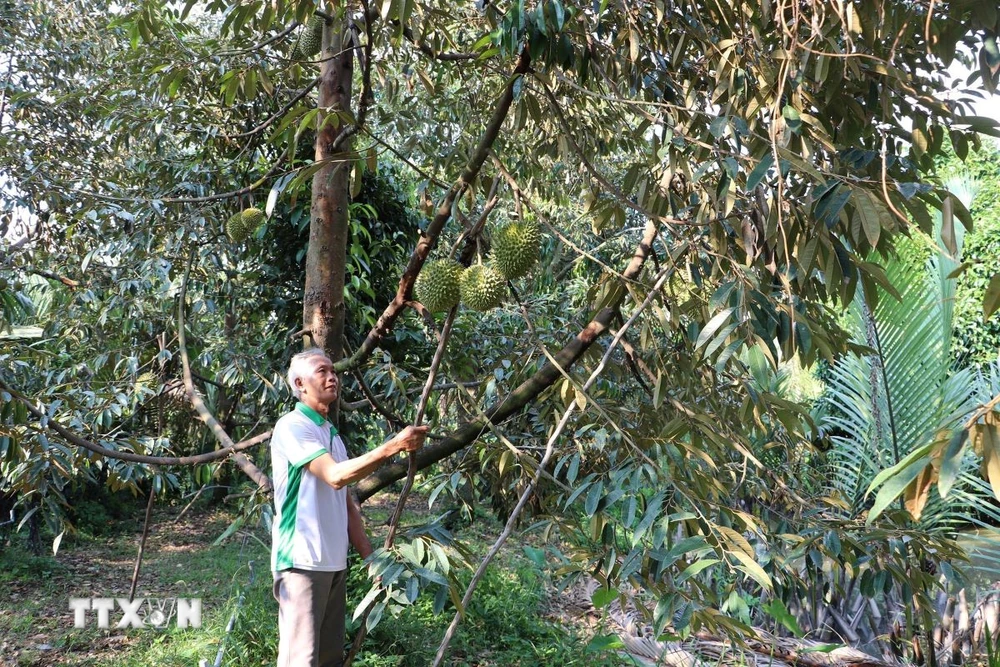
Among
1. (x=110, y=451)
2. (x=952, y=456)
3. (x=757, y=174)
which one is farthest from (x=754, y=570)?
(x=110, y=451)

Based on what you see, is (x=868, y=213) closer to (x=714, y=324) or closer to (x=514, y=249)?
(x=714, y=324)

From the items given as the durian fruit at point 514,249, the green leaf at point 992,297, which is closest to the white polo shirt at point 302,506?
the durian fruit at point 514,249

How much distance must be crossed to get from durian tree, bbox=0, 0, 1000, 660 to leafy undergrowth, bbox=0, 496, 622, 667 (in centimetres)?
82

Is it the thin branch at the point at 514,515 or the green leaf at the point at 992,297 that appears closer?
the green leaf at the point at 992,297

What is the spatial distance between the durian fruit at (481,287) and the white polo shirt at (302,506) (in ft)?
1.63

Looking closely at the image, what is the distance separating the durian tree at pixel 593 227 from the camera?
1.44 metres

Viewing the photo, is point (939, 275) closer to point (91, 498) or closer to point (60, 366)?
point (60, 366)

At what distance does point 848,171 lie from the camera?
1511mm

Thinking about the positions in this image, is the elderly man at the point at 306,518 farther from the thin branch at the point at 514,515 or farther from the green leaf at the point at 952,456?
the green leaf at the point at 952,456

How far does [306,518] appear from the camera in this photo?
1806 mm

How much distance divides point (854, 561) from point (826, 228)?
2.67ft

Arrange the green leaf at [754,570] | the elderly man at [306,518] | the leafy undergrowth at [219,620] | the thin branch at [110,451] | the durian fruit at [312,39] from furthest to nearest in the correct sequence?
1. the leafy undergrowth at [219,620]
2. the durian fruit at [312,39]
3. the thin branch at [110,451]
4. the elderly man at [306,518]
5. the green leaf at [754,570]

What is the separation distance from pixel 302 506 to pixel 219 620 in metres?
1.86

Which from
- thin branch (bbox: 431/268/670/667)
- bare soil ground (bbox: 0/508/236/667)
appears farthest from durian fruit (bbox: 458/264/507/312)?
bare soil ground (bbox: 0/508/236/667)
